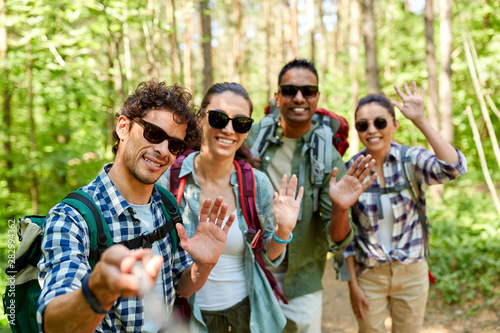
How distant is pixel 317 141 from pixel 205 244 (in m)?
1.65

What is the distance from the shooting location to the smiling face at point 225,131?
248cm

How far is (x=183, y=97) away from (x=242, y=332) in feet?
5.21

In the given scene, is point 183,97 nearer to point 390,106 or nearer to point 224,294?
point 224,294

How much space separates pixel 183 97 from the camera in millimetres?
1985

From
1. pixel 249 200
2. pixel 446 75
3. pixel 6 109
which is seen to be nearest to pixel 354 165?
pixel 249 200

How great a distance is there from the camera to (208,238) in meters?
1.92

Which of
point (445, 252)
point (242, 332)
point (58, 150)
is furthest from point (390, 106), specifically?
point (58, 150)

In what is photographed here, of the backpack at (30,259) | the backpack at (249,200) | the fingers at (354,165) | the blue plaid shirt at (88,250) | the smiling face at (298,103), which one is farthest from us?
the smiling face at (298,103)

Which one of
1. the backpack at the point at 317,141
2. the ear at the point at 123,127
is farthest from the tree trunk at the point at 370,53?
the ear at the point at 123,127

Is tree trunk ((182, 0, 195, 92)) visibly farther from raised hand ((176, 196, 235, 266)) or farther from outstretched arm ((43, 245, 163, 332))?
outstretched arm ((43, 245, 163, 332))

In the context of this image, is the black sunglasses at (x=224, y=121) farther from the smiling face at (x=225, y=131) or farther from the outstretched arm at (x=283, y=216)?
the outstretched arm at (x=283, y=216)

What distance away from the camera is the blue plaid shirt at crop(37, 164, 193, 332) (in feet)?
4.24

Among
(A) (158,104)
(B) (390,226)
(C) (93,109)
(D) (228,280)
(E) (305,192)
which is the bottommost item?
(D) (228,280)

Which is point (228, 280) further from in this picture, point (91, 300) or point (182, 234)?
point (91, 300)
